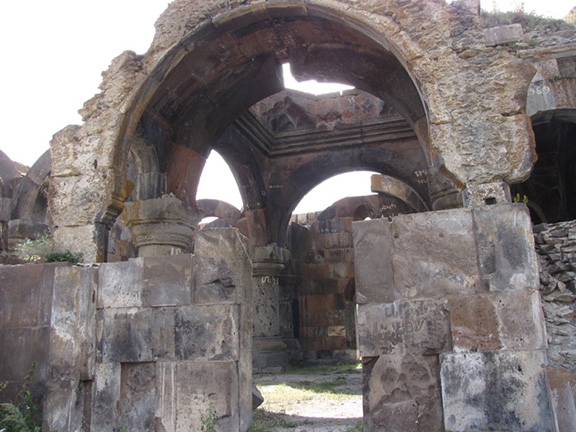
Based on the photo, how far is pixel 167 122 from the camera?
6.14 m

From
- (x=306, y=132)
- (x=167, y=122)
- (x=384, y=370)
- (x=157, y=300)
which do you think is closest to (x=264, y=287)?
(x=306, y=132)

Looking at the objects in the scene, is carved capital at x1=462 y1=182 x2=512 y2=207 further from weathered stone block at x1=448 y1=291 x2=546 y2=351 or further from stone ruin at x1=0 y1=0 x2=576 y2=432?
weathered stone block at x1=448 y1=291 x2=546 y2=351

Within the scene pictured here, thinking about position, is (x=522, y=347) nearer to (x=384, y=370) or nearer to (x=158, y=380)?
(x=384, y=370)

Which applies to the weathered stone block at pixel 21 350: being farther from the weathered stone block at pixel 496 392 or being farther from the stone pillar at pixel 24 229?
the stone pillar at pixel 24 229

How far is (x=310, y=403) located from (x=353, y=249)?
195cm

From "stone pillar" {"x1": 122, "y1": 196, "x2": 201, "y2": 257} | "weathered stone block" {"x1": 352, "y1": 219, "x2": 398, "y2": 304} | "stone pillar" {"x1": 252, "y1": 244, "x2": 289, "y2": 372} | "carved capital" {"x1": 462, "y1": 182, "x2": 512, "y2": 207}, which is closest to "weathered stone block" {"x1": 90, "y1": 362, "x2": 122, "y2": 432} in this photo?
"stone pillar" {"x1": 122, "y1": 196, "x2": 201, "y2": 257}

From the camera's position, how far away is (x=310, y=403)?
219 inches

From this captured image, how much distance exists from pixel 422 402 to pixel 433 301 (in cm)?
68

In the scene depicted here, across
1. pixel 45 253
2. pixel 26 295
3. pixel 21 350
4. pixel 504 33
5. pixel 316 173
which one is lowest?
pixel 21 350

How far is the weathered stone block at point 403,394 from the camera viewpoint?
3.49 m

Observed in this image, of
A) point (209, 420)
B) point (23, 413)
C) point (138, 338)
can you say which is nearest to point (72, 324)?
point (138, 338)

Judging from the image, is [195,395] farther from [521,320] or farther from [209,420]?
[521,320]

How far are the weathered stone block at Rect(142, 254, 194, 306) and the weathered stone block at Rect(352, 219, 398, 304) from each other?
1346 mm

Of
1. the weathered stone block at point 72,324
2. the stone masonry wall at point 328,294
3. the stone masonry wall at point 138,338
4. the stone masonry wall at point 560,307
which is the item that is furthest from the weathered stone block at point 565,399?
the stone masonry wall at point 328,294
